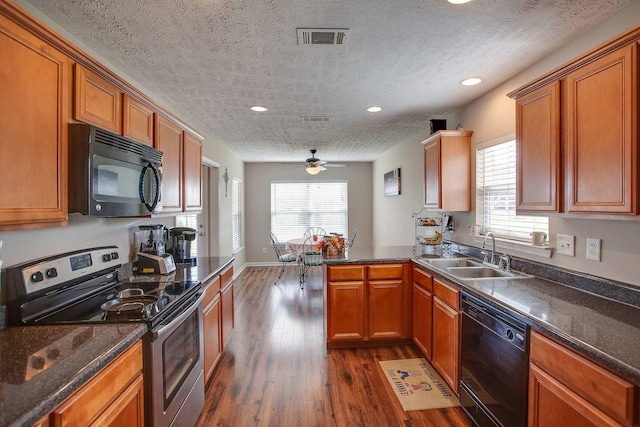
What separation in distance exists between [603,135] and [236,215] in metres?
6.03

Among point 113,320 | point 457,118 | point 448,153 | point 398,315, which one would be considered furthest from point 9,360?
point 457,118

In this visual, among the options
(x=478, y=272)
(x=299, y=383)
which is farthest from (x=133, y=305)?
(x=478, y=272)

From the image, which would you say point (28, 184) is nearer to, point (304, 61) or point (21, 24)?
point (21, 24)

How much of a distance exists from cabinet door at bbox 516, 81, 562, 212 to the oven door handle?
83.6 inches

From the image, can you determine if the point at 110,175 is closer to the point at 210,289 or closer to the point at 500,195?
the point at 210,289

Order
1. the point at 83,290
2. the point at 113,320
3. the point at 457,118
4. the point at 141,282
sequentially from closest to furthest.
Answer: the point at 113,320 < the point at 83,290 < the point at 141,282 < the point at 457,118

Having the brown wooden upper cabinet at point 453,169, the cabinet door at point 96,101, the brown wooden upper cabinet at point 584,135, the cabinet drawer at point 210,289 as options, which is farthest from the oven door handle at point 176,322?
the brown wooden upper cabinet at point 453,169

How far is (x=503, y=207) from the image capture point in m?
2.72

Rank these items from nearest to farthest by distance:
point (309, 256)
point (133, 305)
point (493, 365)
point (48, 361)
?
point (48, 361) → point (133, 305) → point (493, 365) → point (309, 256)

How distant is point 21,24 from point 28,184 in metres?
0.60

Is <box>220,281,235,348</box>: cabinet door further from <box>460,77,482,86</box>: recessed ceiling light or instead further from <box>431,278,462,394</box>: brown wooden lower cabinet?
<box>460,77,482,86</box>: recessed ceiling light

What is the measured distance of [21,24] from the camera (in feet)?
3.93

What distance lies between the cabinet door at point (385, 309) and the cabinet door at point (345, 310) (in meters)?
0.10

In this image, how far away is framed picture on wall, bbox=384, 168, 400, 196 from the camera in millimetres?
5312
